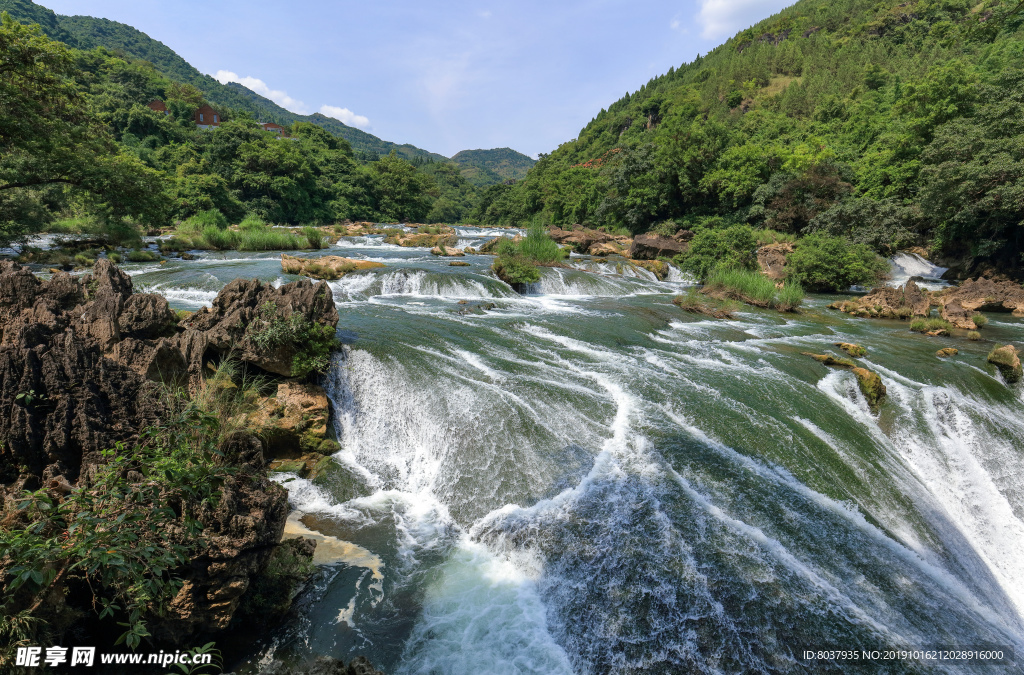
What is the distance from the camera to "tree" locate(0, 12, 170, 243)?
1033 centimetres

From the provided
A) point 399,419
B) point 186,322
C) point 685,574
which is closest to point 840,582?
point 685,574

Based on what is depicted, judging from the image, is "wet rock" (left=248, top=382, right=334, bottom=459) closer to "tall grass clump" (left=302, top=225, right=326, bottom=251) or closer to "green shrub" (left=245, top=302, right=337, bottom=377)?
"green shrub" (left=245, top=302, right=337, bottom=377)

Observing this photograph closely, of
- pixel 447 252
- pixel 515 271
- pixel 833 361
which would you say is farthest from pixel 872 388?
pixel 447 252

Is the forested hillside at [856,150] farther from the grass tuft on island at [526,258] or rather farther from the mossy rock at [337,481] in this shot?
the grass tuft on island at [526,258]

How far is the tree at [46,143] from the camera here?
407 inches

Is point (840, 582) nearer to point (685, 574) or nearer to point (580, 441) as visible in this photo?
point (685, 574)

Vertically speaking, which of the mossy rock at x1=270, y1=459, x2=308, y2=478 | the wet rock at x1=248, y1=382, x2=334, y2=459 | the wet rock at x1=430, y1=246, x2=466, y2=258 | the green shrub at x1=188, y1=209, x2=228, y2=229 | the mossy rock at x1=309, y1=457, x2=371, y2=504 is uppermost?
the green shrub at x1=188, y1=209, x2=228, y2=229

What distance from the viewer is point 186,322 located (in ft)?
23.2

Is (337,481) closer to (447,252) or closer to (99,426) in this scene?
(99,426)

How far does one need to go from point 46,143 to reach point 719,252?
947 inches

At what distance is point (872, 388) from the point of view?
8492mm

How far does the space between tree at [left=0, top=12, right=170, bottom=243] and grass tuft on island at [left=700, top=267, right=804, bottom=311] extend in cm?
2112

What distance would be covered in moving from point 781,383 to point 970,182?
56.3 ft

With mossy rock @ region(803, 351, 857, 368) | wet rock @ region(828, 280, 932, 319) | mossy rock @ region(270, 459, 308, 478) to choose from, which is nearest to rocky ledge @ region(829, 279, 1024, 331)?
wet rock @ region(828, 280, 932, 319)
